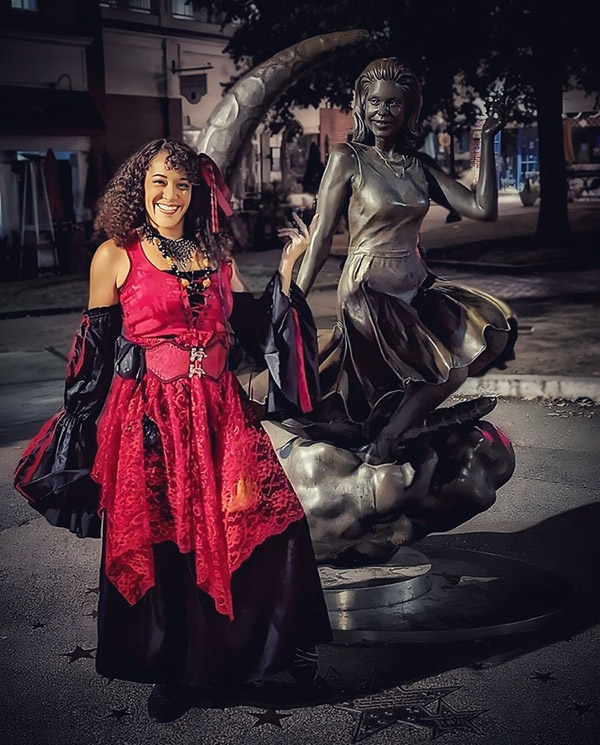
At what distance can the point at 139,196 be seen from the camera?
12.4 feet

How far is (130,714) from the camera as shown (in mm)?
3816

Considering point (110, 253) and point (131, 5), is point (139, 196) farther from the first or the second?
point (131, 5)

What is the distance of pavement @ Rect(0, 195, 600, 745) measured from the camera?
3.67m

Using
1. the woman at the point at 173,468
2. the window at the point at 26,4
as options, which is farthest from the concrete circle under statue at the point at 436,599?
the window at the point at 26,4

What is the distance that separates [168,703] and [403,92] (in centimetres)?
289

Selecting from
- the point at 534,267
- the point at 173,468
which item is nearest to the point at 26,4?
the point at 534,267

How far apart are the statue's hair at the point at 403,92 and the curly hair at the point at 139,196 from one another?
1.31 m

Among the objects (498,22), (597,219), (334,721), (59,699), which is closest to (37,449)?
(59,699)

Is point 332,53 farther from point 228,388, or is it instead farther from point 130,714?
point 130,714

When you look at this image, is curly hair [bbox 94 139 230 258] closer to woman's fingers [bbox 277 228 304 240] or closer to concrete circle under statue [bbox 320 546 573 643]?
woman's fingers [bbox 277 228 304 240]

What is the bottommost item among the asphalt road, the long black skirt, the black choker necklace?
the asphalt road

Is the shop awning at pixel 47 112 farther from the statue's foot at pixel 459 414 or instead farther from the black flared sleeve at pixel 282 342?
the black flared sleeve at pixel 282 342

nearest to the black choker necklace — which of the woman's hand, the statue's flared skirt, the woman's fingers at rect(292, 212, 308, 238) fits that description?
the woman's hand

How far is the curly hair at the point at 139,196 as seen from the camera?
3727 mm
